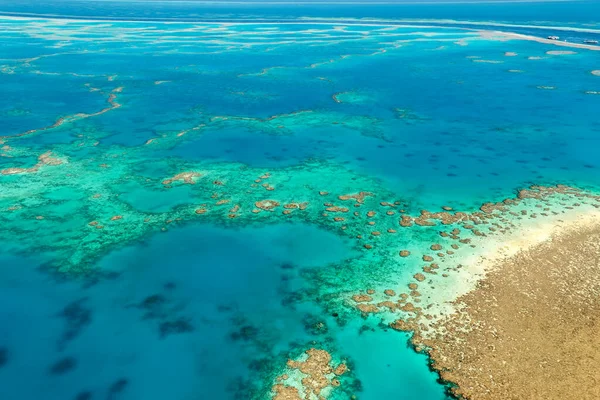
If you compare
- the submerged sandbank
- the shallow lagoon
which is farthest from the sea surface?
the submerged sandbank

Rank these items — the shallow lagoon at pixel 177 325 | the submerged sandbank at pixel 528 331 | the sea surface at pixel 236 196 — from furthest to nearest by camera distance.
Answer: the sea surface at pixel 236 196, the shallow lagoon at pixel 177 325, the submerged sandbank at pixel 528 331

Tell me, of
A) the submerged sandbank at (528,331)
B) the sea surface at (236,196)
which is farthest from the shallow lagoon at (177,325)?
the submerged sandbank at (528,331)

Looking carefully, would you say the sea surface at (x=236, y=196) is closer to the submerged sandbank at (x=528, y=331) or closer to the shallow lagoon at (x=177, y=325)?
the shallow lagoon at (x=177, y=325)

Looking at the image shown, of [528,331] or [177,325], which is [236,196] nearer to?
[177,325]

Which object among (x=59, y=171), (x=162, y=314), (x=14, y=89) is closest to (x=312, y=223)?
(x=162, y=314)

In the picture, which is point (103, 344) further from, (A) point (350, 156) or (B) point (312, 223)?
(A) point (350, 156)

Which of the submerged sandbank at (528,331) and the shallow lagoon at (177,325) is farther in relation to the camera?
the shallow lagoon at (177,325)

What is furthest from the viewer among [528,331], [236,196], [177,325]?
[236,196]

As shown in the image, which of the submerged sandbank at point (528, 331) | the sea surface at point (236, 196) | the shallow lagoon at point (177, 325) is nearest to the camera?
the submerged sandbank at point (528, 331)

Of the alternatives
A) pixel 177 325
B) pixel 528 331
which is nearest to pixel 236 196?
pixel 177 325
